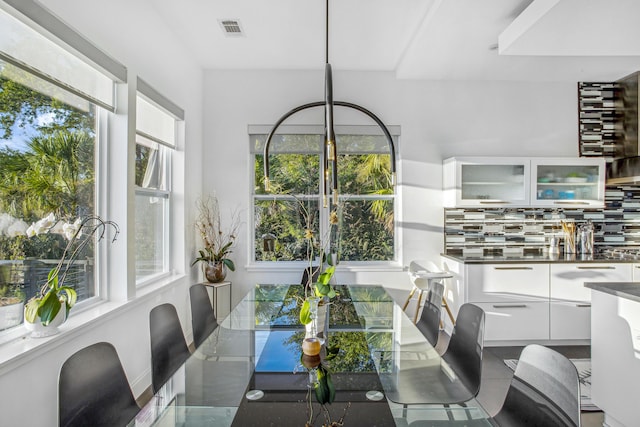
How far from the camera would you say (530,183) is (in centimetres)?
424

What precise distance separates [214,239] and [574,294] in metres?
3.90

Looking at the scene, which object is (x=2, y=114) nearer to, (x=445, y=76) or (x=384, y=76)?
(x=384, y=76)

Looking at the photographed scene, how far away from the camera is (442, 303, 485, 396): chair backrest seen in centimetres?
200

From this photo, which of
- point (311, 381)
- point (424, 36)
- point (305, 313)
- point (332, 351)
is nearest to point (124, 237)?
point (305, 313)

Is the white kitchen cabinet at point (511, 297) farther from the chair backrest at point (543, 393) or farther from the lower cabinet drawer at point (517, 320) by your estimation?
the chair backrest at point (543, 393)

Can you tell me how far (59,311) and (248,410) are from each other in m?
1.22

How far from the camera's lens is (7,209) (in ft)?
6.10

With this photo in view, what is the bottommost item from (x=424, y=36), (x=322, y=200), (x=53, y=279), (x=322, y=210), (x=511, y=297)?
(x=511, y=297)

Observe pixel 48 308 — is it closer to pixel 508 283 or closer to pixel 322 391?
pixel 322 391

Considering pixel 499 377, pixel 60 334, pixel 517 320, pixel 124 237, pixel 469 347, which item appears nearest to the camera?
pixel 60 334

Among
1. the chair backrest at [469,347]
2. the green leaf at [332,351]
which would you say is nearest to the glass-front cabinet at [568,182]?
the chair backrest at [469,347]

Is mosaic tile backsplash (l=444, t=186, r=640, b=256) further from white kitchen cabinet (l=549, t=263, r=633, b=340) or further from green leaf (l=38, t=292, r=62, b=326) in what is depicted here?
green leaf (l=38, t=292, r=62, b=326)

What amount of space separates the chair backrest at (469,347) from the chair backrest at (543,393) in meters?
0.33

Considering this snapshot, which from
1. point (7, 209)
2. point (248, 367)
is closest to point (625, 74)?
point (248, 367)
